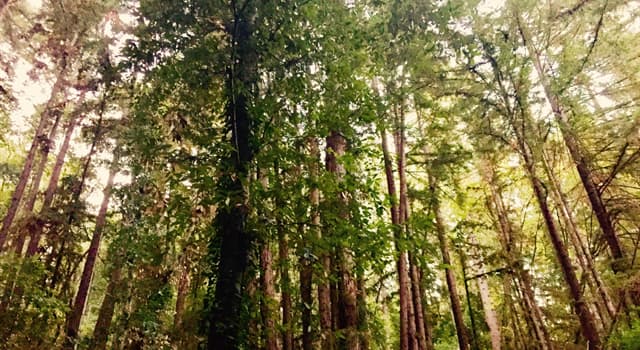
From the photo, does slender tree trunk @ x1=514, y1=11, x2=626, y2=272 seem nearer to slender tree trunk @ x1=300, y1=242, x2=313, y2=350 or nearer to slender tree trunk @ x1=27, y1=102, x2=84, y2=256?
slender tree trunk @ x1=300, y1=242, x2=313, y2=350

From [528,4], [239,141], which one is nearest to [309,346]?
[239,141]

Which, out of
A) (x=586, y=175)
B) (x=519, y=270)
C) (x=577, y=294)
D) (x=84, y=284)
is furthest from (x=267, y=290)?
(x=84, y=284)

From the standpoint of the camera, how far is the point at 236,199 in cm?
490

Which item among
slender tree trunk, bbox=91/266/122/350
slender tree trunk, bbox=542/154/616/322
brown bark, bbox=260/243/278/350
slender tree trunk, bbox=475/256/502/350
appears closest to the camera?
slender tree trunk, bbox=542/154/616/322

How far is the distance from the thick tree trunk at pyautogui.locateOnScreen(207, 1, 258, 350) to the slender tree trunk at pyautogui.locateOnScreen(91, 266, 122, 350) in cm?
695

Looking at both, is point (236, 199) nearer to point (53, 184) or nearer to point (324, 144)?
point (324, 144)

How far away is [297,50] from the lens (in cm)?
605

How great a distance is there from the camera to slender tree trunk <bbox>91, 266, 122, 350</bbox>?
1060 centimetres

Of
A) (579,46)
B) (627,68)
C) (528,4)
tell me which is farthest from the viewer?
(627,68)

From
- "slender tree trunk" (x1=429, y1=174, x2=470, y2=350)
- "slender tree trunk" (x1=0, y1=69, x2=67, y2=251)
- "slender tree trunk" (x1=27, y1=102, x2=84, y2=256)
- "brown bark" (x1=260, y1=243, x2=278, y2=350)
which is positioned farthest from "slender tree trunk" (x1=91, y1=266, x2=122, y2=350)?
"slender tree trunk" (x1=429, y1=174, x2=470, y2=350)

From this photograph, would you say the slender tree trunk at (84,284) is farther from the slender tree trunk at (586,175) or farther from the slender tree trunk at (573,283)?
the slender tree trunk at (586,175)

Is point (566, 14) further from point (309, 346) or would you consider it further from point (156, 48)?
point (309, 346)

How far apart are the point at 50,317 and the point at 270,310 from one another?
7971 millimetres

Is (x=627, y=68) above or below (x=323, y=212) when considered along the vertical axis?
above
